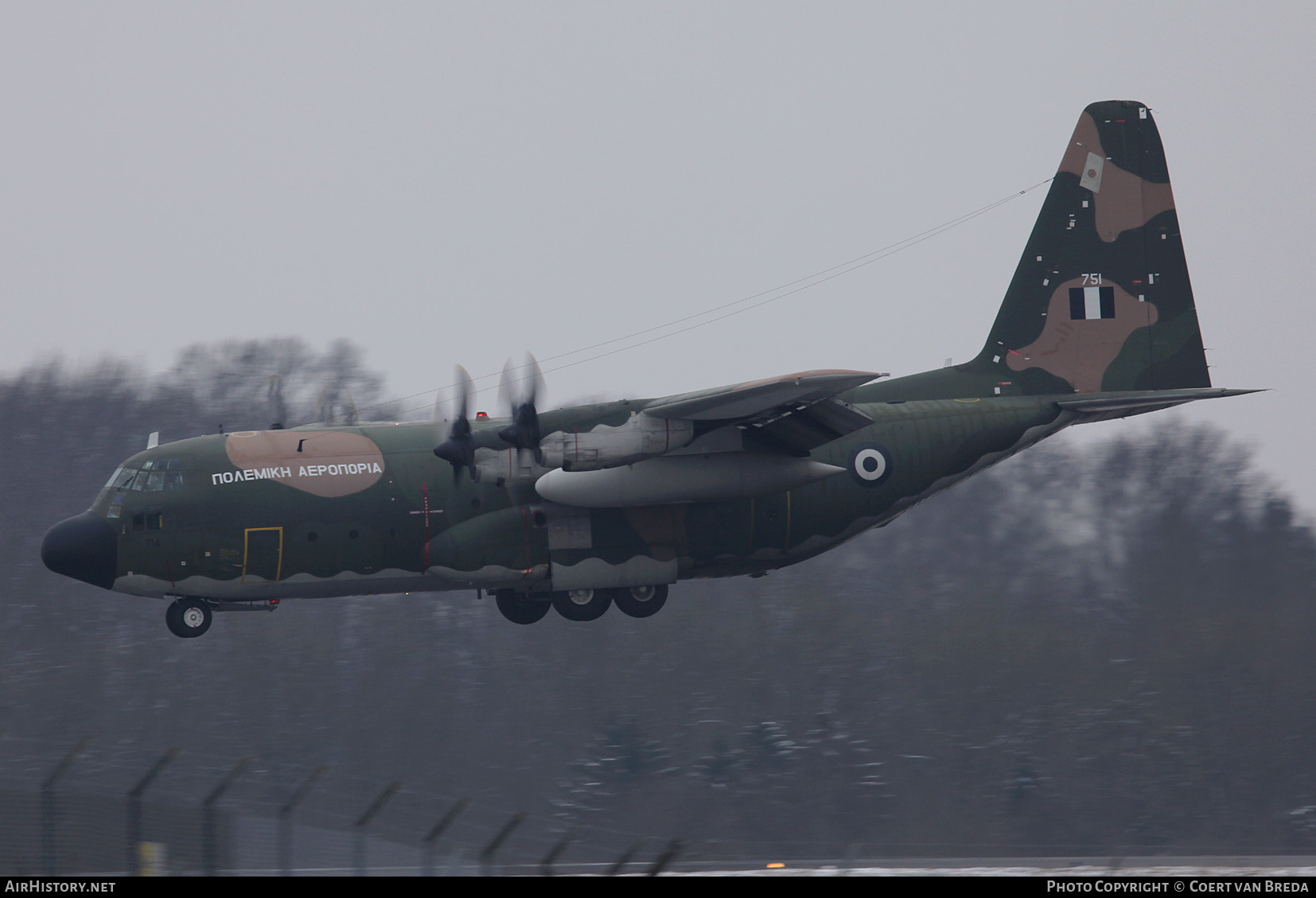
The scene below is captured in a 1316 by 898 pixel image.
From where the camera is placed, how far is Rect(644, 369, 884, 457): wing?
77.5ft

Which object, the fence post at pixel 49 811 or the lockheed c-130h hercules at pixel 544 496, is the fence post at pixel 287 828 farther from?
the lockheed c-130h hercules at pixel 544 496

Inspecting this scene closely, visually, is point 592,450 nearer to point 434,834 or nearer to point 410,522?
point 410,522

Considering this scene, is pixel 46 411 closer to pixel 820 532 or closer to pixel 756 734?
pixel 756 734

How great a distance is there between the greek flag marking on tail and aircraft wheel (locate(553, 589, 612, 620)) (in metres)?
12.1

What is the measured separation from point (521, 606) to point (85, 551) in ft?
27.6

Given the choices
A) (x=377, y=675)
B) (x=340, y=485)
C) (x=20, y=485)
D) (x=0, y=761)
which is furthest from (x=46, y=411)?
(x=340, y=485)

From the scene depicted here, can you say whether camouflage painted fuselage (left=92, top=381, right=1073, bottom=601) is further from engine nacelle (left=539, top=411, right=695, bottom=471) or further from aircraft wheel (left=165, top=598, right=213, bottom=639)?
engine nacelle (left=539, top=411, right=695, bottom=471)

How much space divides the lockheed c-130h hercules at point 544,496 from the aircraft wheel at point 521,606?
0.04 metres

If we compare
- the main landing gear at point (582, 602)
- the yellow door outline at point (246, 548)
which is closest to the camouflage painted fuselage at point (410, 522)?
the yellow door outline at point (246, 548)

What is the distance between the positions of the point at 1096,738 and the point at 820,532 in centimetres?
3175

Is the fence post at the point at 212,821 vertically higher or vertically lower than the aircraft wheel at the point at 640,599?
lower

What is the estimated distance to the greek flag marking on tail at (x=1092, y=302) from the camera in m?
30.7

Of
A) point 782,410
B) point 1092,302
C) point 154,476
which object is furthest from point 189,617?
point 1092,302
